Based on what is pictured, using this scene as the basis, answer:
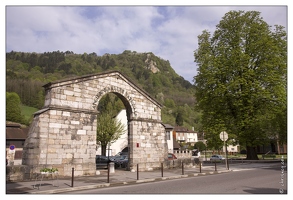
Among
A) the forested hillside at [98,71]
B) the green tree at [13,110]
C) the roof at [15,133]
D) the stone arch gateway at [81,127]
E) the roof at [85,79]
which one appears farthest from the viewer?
the forested hillside at [98,71]

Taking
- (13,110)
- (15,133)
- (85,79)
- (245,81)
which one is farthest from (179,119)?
(85,79)

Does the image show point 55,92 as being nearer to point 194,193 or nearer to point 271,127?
point 194,193

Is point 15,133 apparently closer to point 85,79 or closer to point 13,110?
point 13,110

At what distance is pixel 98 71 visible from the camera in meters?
105

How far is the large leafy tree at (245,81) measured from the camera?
23.4 m

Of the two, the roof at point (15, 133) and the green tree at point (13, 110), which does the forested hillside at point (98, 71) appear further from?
the roof at point (15, 133)

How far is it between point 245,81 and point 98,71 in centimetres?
8762

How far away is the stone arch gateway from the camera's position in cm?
1314

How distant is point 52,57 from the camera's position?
4387 inches

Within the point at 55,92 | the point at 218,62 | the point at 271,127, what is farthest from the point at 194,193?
the point at 271,127

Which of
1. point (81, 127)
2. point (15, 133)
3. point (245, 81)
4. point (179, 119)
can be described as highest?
point (179, 119)

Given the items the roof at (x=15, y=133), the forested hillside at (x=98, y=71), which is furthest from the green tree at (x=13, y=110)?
the roof at (x=15, y=133)

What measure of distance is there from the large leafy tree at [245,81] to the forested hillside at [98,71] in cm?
4273

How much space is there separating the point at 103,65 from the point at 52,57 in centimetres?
2411
